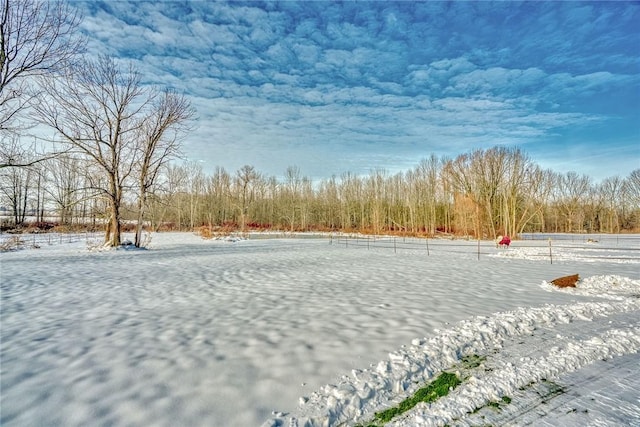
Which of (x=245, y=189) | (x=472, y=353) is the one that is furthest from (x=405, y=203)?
(x=472, y=353)

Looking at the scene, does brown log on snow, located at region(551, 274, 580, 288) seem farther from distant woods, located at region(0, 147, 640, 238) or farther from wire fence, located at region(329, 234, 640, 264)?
distant woods, located at region(0, 147, 640, 238)

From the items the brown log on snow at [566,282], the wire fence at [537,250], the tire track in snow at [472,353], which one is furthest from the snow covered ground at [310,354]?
the wire fence at [537,250]

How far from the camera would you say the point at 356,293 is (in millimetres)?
7242

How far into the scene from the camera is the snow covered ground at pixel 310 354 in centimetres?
271

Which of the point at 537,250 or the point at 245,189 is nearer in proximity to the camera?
the point at 537,250

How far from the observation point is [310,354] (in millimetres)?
3811

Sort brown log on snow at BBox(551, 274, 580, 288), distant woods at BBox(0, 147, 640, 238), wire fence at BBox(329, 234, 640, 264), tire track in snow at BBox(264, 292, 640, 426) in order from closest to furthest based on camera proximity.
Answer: tire track in snow at BBox(264, 292, 640, 426), brown log on snow at BBox(551, 274, 580, 288), wire fence at BBox(329, 234, 640, 264), distant woods at BBox(0, 147, 640, 238)

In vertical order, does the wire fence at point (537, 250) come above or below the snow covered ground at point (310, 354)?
below

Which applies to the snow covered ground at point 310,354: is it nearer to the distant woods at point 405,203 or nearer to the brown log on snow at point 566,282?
the brown log on snow at point 566,282

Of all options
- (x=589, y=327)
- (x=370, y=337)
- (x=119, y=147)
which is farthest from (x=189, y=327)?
(x=119, y=147)

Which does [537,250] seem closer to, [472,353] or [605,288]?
[605,288]

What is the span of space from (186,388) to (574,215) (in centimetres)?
8037

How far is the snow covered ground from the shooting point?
271 cm

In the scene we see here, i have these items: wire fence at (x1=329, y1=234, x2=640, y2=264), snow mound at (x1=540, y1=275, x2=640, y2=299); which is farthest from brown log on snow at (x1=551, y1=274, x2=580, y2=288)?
wire fence at (x1=329, y1=234, x2=640, y2=264)
